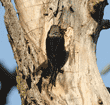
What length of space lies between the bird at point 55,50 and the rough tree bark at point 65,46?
34 mm

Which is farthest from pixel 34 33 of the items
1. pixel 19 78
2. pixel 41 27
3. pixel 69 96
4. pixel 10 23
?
pixel 69 96

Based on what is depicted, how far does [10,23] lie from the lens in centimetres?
100

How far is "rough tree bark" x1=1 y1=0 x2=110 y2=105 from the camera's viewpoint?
92cm

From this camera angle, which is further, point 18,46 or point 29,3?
Answer: point 29,3

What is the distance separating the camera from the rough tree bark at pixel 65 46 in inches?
36.2

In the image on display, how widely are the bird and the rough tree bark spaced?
3 centimetres

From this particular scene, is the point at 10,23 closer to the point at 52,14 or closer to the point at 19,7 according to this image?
the point at 19,7

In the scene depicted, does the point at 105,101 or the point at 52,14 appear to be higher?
the point at 52,14

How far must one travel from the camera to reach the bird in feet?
3.08

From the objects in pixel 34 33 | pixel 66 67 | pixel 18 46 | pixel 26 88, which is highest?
pixel 34 33

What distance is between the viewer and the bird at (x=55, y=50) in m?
0.94

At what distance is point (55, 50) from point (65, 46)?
107 millimetres

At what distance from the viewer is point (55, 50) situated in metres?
0.97

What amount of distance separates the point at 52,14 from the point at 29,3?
0.74 ft
